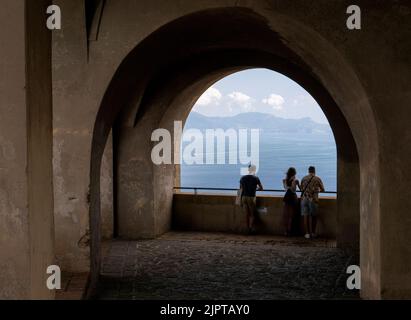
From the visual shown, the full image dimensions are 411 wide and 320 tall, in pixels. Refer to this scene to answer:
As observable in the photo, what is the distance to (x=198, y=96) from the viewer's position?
12961mm

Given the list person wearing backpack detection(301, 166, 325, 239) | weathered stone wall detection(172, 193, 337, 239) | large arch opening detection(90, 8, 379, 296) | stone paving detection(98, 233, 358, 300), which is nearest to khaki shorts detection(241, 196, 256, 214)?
weathered stone wall detection(172, 193, 337, 239)

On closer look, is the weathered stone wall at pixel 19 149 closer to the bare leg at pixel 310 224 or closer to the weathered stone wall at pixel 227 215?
the bare leg at pixel 310 224

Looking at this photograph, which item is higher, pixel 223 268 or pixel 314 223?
pixel 314 223

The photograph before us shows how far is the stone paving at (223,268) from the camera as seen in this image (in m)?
7.18

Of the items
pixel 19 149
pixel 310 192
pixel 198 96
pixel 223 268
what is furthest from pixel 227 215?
pixel 19 149

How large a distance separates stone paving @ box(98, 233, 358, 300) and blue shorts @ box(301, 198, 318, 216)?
2.07 ft

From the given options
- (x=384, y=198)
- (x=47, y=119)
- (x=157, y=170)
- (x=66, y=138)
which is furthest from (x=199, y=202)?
(x=47, y=119)

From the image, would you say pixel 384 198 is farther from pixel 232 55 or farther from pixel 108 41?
pixel 232 55

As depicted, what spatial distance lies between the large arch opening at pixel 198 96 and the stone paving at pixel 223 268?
24.0 inches

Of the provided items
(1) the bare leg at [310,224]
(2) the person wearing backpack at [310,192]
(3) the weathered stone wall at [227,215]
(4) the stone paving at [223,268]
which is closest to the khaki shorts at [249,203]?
(3) the weathered stone wall at [227,215]

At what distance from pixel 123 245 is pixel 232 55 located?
4.76m

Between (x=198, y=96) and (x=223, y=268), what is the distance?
218 inches

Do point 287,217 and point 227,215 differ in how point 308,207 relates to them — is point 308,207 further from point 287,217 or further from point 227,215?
point 227,215

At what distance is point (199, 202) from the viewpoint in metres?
12.8
